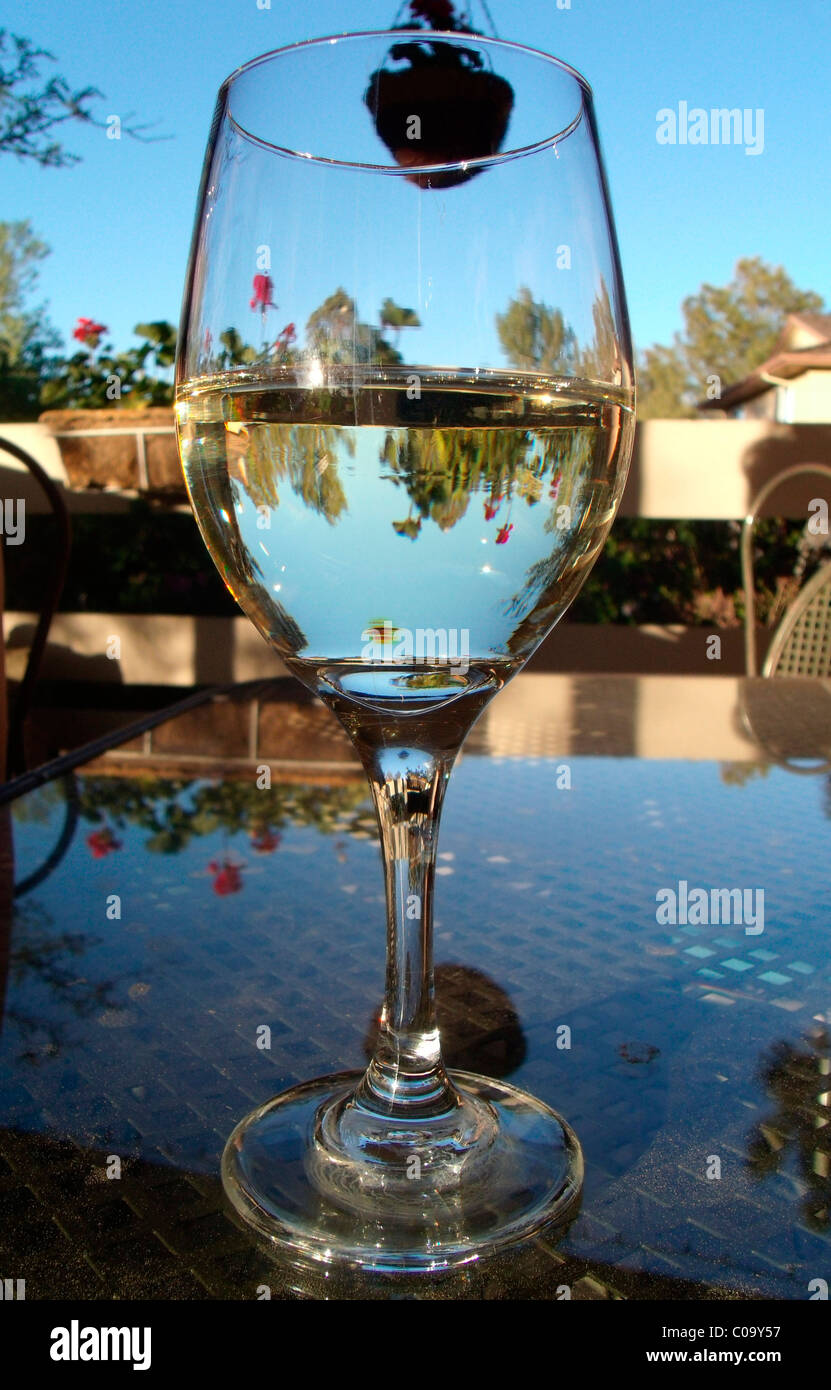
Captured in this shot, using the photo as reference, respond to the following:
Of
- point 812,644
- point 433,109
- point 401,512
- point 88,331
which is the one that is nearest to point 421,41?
point 433,109

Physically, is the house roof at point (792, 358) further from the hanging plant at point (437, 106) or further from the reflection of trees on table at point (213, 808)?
the hanging plant at point (437, 106)

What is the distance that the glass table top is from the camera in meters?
0.29

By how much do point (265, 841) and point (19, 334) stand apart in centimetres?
472

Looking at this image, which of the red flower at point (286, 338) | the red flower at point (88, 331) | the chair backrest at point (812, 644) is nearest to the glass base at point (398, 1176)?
the red flower at point (286, 338)

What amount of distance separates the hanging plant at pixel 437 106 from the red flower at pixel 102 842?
1.47 feet

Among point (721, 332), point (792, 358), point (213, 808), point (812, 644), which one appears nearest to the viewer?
point (213, 808)

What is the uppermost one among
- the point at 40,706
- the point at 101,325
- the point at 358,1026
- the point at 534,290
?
the point at 101,325

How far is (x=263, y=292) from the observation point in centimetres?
33

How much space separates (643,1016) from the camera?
44 centimetres

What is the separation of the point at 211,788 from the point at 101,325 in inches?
157

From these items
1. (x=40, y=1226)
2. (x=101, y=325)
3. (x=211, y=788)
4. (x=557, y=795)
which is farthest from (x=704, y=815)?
(x=101, y=325)

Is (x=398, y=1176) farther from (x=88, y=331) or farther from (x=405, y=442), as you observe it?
(x=88, y=331)

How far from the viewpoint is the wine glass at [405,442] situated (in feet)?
1.06
